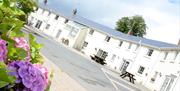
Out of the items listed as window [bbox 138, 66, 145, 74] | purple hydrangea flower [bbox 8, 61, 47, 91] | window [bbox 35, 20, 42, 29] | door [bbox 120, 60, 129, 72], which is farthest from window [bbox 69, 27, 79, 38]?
purple hydrangea flower [bbox 8, 61, 47, 91]

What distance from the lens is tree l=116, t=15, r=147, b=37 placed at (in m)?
100

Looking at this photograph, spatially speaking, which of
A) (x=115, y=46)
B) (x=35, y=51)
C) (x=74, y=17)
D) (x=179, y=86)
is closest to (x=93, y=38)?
(x=115, y=46)

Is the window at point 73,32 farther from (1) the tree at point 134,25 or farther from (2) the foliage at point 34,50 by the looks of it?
(2) the foliage at point 34,50

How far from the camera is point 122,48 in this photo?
58938mm

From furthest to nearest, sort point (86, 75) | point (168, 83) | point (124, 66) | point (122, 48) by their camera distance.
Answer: point (122, 48)
point (124, 66)
point (168, 83)
point (86, 75)

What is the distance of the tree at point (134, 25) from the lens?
100188mm

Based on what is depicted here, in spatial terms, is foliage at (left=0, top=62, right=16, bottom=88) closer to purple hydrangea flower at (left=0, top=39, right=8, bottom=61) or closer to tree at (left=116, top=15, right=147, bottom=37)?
purple hydrangea flower at (left=0, top=39, right=8, bottom=61)

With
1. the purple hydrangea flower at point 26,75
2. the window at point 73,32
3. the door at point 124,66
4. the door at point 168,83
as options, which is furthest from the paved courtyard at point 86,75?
the window at point 73,32

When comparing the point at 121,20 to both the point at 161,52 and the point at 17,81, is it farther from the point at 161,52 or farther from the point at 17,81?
the point at 17,81

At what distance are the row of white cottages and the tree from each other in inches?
847

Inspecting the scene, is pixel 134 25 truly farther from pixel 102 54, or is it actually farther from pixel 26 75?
pixel 26 75

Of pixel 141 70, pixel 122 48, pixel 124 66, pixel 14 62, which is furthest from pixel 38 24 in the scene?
pixel 14 62

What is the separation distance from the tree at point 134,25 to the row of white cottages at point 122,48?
21523mm

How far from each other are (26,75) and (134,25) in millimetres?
98267
